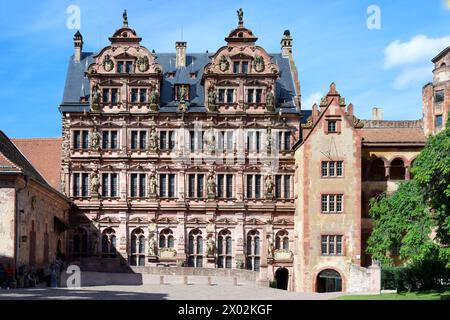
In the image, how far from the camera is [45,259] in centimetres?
4569

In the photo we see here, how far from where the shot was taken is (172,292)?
37.1 metres

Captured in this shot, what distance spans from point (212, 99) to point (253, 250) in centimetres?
1250

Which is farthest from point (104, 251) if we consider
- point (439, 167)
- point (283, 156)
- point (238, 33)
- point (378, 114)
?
point (439, 167)

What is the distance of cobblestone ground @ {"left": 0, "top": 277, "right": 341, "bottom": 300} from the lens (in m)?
31.2

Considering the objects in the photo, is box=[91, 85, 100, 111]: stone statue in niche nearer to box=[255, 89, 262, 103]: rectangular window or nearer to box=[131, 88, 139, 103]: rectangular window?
box=[131, 88, 139, 103]: rectangular window

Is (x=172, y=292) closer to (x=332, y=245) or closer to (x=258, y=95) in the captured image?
(x=332, y=245)

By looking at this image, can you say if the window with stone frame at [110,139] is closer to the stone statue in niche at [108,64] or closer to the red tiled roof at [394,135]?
the stone statue in niche at [108,64]

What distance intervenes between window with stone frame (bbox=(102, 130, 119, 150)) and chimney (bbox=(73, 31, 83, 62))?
8.61 m

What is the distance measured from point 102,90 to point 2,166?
735 inches

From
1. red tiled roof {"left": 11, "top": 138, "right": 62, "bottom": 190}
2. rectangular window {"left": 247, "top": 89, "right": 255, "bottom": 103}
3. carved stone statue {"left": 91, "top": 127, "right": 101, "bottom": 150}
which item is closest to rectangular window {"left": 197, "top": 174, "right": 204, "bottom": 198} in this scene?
rectangular window {"left": 247, "top": 89, "right": 255, "bottom": 103}

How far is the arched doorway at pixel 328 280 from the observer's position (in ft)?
164

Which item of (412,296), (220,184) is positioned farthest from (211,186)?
(412,296)

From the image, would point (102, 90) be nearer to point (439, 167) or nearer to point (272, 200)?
point (272, 200)

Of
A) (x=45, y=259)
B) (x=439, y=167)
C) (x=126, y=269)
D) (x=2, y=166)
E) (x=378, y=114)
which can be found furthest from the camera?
(x=378, y=114)
